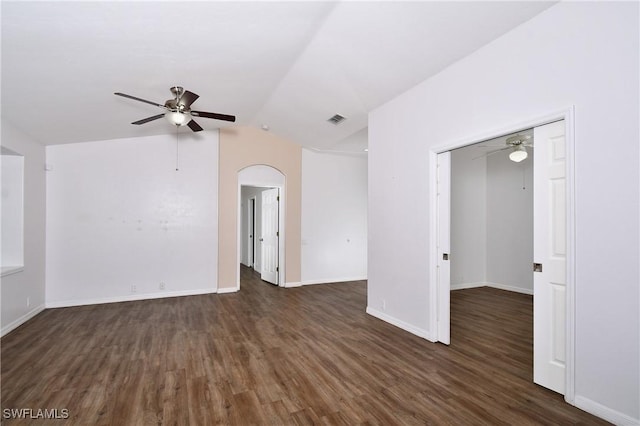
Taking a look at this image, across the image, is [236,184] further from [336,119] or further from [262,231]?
[336,119]

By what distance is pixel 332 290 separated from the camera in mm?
6289

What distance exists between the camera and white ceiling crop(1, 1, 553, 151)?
2414mm

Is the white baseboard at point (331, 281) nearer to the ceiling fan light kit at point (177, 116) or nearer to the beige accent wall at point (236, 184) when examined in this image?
the beige accent wall at point (236, 184)

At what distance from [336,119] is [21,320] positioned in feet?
17.7

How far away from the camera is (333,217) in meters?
7.16

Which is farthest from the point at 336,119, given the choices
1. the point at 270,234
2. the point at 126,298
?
the point at 126,298

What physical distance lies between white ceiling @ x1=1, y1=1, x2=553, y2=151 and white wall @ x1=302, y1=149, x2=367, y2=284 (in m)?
2.45

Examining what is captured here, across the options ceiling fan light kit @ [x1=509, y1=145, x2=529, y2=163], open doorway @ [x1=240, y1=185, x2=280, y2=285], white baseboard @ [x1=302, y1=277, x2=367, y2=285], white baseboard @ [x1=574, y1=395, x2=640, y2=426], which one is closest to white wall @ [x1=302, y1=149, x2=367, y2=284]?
white baseboard @ [x1=302, y1=277, x2=367, y2=285]

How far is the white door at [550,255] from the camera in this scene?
246 centimetres

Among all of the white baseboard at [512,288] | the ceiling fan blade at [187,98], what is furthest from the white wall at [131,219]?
the white baseboard at [512,288]

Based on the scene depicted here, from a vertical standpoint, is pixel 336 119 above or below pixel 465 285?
above

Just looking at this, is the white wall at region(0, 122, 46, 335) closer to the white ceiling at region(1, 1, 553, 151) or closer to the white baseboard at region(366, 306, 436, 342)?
the white ceiling at region(1, 1, 553, 151)

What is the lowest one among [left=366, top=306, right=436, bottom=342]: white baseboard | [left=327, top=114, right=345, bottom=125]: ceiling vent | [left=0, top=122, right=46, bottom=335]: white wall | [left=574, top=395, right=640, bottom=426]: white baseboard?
[left=366, top=306, right=436, bottom=342]: white baseboard

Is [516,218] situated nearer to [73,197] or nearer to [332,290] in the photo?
[332,290]
